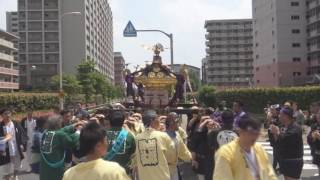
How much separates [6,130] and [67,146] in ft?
14.5

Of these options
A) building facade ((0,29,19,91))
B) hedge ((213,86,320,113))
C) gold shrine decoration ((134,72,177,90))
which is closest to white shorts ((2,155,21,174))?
gold shrine decoration ((134,72,177,90))

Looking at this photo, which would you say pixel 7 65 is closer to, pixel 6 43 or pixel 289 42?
pixel 6 43

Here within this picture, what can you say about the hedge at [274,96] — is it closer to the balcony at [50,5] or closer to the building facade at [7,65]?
the building facade at [7,65]

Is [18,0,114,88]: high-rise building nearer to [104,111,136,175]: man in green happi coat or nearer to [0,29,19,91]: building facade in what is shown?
[0,29,19,91]: building facade

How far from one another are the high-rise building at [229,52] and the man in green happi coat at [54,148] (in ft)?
407

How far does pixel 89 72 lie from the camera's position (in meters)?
74.6

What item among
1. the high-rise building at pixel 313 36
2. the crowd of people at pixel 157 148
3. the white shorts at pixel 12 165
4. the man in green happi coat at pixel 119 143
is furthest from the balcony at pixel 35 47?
the man in green happi coat at pixel 119 143

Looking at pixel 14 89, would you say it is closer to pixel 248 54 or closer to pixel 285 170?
pixel 248 54

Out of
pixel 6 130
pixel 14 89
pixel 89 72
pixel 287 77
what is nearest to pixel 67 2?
pixel 14 89

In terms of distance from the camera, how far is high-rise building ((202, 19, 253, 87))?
133125 mm

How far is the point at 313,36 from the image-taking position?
84.4m

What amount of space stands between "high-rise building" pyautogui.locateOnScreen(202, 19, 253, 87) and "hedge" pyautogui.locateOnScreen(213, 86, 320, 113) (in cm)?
8459

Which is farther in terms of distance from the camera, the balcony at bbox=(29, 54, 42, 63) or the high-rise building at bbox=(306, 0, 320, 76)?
the balcony at bbox=(29, 54, 42, 63)

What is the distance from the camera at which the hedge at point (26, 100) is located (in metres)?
47.8
